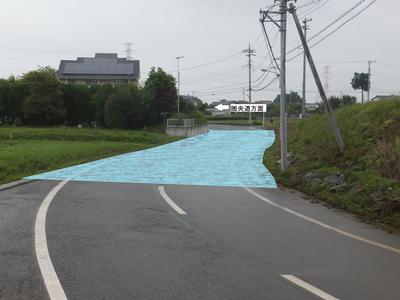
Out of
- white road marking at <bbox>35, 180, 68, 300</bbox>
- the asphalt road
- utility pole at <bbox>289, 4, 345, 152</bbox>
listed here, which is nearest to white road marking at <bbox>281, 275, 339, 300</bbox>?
the asphalt road

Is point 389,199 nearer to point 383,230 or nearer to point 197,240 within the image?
point 383,230

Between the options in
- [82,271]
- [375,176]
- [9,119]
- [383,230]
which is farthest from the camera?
[9,119]

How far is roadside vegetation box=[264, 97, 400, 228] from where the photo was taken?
1211cm

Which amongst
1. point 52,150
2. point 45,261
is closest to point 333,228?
point 45,261

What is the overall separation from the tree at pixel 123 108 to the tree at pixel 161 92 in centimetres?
396

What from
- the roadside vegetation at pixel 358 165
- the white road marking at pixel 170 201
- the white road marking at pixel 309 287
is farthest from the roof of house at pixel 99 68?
the white road marking at pixel 309 287

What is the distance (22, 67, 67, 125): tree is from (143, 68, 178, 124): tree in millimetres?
9063

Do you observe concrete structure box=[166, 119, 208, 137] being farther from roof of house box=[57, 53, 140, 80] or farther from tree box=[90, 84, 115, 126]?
roof of house box=[57, 53, 140, 80]

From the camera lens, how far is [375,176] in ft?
45.2

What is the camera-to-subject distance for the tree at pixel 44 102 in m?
53.8

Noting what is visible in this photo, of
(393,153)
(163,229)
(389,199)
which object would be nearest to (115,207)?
(163,229)

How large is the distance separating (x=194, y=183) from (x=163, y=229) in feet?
25.3

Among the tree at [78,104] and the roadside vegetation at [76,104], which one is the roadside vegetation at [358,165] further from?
the tree at [78,104]

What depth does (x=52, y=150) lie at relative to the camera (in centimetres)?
2725
